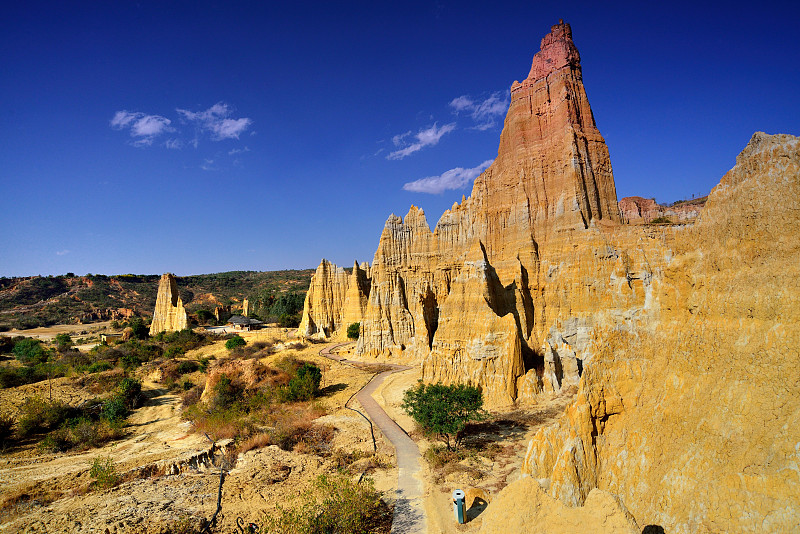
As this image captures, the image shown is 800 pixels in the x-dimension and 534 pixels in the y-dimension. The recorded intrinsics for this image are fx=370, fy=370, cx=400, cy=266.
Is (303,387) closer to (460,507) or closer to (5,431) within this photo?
(5,431)

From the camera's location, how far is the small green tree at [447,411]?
16.0m

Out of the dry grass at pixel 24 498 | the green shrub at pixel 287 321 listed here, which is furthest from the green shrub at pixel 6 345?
the dry grass at pixel 24 498

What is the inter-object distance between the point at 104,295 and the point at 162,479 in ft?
353

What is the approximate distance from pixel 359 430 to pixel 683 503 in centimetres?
1642

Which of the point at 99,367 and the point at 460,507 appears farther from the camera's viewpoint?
the point at 99,367

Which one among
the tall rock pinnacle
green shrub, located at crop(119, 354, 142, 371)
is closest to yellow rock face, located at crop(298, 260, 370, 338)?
green shrub, located at crop(119, 354, 142, 371)

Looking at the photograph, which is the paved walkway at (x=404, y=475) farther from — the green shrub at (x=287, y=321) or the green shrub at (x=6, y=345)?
the green shrub at (x=6, y=345)

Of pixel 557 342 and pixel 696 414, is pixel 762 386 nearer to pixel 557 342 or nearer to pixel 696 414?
pixel 696 414

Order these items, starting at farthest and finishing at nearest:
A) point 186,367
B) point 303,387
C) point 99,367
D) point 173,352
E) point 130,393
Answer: point 173,352 < point 186,367 < point 99,367 < point 130,393 < point 303,387

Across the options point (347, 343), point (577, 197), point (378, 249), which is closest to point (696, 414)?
point (577, 197)

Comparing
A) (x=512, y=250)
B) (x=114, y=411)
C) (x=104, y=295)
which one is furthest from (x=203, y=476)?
(x=104, y=295)

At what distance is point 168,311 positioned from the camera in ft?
196

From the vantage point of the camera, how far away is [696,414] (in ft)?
17.9

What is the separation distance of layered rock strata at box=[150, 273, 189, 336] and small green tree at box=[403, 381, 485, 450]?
5142 cm
